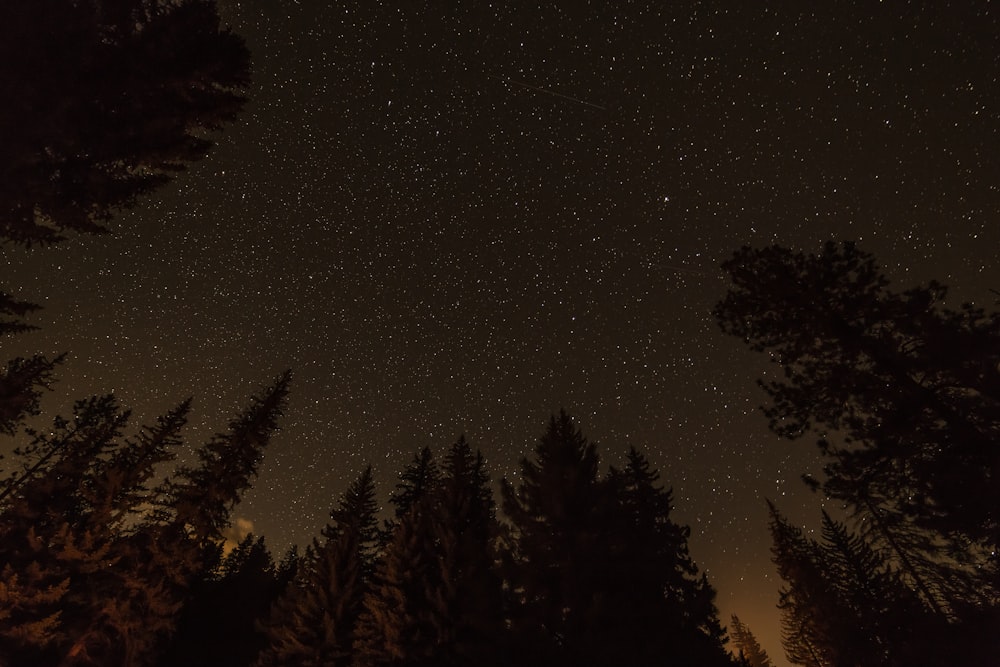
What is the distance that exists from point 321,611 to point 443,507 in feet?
21.5

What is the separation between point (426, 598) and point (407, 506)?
8.79m

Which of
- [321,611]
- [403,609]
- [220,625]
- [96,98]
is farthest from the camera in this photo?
[220,625]

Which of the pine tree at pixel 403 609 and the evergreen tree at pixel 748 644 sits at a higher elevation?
the evergreen tree at pixel 748 644

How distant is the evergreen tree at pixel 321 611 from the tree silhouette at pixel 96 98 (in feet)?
57.1

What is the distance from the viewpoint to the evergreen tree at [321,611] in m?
19.3

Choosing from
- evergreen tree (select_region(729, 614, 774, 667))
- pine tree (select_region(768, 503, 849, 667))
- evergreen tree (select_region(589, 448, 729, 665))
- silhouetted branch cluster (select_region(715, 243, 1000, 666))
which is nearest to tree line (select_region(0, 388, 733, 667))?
evergreen tree (select_region(589, 448, 729, 665))

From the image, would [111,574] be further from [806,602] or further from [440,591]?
[806,602]

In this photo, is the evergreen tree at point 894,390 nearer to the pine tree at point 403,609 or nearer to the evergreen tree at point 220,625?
the pine tree at point 403,609

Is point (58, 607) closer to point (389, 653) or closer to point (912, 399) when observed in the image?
point (389, 653)

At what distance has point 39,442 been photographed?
2916 cm

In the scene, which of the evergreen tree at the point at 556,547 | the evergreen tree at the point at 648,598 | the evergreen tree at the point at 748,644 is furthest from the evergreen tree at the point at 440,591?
the evergreen tree at the point at 748,644

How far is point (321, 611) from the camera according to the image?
20.3 meters

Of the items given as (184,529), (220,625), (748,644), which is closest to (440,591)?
(184,529)

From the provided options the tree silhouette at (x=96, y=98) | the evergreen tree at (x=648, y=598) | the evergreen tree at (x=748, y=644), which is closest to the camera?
the tree silhouette at (x=96, y=98)
